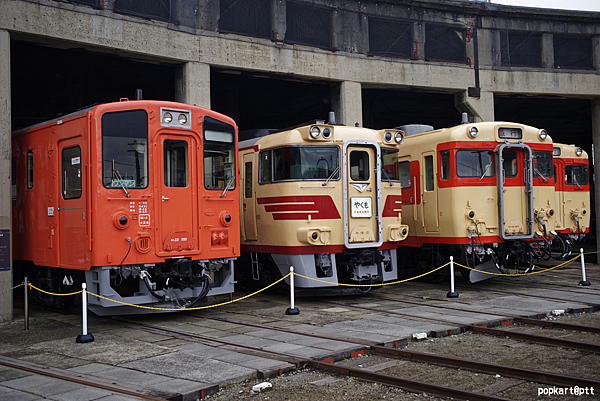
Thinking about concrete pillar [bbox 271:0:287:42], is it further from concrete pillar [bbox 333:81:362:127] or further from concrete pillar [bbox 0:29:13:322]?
concrete pillar [bbox 0:29:13:322]

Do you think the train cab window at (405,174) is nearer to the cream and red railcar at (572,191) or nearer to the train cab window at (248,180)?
the train cab window at (248,180)

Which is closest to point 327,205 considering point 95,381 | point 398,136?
point 398,136

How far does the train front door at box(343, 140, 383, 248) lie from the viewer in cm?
1183

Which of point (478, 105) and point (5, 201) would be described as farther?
point (478, 105)

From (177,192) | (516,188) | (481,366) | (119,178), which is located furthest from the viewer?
(516,188)

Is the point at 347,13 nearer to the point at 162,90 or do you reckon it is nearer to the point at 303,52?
the point at 303,52

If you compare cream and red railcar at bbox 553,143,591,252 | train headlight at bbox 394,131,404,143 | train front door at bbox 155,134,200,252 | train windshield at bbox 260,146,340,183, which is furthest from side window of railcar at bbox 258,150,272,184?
cream and red railcar at bbox 553,143,591,252

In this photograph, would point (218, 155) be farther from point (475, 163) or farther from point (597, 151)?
point (597, 151)

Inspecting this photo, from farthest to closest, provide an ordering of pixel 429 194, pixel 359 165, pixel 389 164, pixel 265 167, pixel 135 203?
1. pixel 429 194
2. pixel 389 164
3. pixel 265 167
4. pixel 359 165
5. pixel 135 203

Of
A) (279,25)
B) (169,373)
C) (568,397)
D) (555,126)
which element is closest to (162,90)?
(279,25)

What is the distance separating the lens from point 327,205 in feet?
38.2

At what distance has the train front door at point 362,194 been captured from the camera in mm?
11828

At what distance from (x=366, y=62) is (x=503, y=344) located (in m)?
10.3

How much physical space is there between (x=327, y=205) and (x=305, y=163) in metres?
0.95
